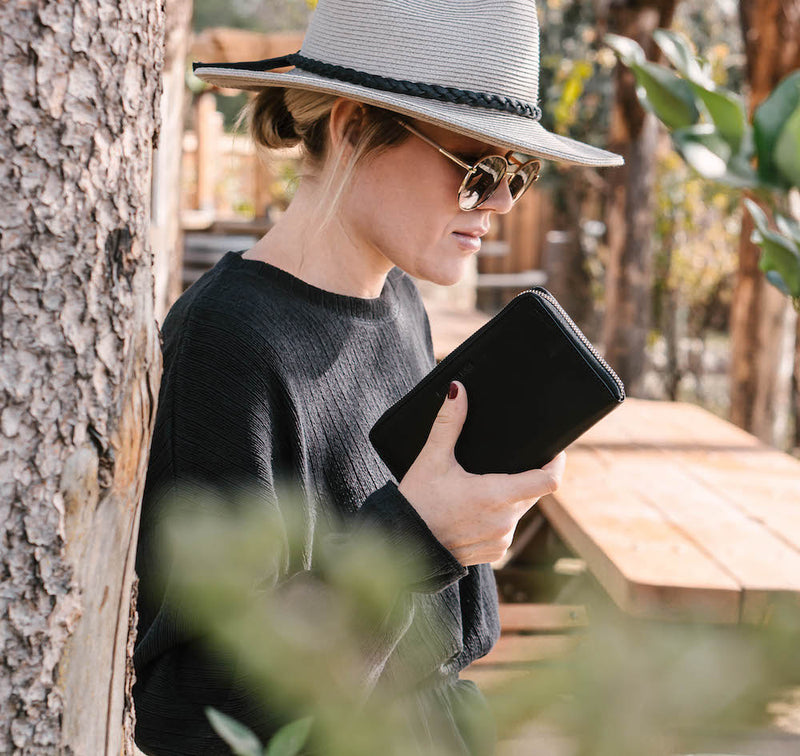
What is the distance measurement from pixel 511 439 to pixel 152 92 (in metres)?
0.59

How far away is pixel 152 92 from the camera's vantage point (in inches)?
34.2

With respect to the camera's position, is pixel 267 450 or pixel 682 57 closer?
pixel 267 450

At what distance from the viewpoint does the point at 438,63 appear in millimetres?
1286

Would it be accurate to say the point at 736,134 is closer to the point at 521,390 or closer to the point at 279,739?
the point at 521,390

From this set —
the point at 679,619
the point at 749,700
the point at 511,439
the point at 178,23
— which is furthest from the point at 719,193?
the point at 749,700

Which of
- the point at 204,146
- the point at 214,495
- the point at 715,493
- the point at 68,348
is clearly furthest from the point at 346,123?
the point at 204,146

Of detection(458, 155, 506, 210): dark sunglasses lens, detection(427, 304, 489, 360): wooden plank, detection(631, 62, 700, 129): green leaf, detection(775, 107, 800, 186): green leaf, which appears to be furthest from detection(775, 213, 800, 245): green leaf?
detection(427, 304, 489, 360): wooden plank

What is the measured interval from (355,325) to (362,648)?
0.81m

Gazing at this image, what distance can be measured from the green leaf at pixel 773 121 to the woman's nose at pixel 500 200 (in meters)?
0.79

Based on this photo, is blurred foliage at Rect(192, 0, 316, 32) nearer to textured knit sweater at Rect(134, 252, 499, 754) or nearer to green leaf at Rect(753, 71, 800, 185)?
green leaf at Rect(753, 71, 800, 185)

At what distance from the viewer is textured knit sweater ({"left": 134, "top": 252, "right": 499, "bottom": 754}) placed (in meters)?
1.14

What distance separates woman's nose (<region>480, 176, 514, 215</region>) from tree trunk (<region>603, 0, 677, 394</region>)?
4.68 metres

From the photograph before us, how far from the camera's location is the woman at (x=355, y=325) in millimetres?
1146

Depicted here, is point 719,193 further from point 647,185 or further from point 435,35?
point 435,35
